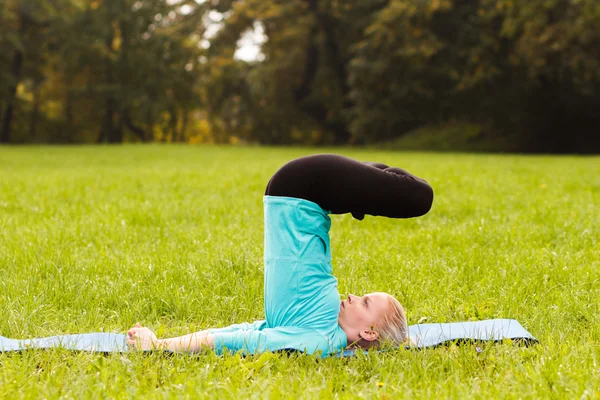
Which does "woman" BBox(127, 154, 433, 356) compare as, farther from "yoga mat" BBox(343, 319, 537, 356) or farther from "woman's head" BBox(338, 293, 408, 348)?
"yoga mat" BBox(343, 319, 537, 356)

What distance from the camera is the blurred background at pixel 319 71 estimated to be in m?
25.5

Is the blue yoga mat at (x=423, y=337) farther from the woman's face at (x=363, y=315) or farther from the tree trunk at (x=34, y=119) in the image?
the tree trunk at (x=34, y=119)

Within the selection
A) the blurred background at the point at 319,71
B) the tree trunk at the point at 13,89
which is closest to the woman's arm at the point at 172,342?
the blurred background at the point at 319,71

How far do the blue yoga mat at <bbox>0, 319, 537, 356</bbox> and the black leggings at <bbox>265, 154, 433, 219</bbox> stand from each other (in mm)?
689

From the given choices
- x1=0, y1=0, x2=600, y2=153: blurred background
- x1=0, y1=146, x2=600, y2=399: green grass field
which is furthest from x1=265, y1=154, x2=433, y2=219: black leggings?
x1=0, y1=0, x2=600, y2=153: blurred background

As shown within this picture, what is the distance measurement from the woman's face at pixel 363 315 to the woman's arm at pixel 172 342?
27.5 inches

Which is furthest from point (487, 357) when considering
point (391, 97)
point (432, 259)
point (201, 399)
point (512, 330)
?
point (391, 97)

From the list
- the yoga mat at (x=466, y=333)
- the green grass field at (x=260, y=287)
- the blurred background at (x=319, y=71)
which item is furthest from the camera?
the blurred background at (x=319, y=71)

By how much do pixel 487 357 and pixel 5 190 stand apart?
8.24 meters

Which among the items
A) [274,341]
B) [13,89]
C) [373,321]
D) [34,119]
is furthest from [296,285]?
[34,119]

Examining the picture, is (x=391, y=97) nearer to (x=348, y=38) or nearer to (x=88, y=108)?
(x=348, y=38)

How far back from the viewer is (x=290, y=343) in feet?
9.70

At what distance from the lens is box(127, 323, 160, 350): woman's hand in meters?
2.89

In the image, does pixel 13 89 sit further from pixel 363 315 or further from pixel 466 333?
pixel 466 333
